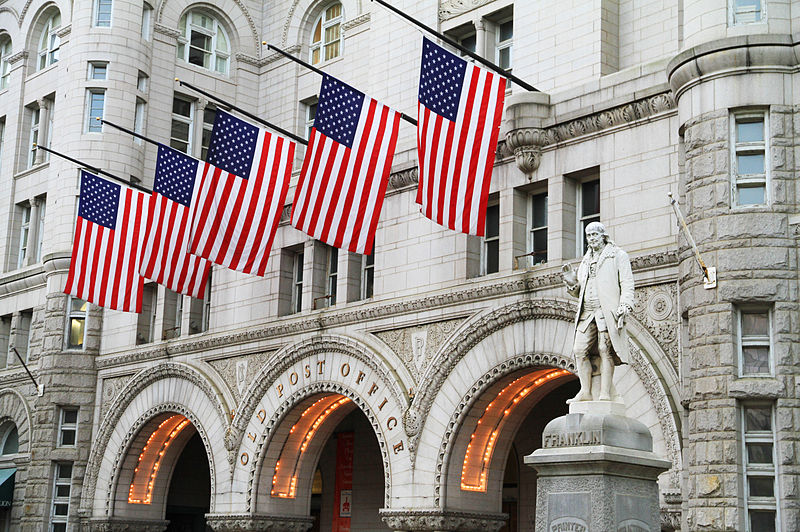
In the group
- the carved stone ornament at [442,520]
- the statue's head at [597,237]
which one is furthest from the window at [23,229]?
the statue's head at [597,237]

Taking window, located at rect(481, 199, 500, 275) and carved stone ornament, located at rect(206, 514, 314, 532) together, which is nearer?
window, located at rect(481, 199, 500, 275)

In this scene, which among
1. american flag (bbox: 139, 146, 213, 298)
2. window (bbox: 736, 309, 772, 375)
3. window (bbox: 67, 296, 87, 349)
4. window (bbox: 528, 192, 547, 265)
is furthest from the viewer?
window (bbox: 67, 296, 87, 349)

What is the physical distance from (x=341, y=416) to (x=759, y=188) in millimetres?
14581

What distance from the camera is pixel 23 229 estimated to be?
45.8 m

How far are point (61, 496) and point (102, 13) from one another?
16.1 meters

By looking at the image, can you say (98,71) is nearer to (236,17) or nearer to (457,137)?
(236,17)

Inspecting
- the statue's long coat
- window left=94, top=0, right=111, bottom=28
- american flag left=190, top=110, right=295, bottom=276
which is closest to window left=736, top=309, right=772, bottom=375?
the statue's long coat

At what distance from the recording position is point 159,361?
Result: 37969 mm

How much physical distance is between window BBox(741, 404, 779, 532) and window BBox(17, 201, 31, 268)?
30668 mm

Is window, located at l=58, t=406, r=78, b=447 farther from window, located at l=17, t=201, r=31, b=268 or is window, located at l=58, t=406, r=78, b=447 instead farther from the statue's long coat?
the statue's long coat

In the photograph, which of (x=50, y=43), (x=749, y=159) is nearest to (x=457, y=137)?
(x=749, y=159)

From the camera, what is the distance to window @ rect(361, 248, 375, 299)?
32.8 m

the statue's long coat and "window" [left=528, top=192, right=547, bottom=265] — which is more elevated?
"window" [left=528, top=192, right=547, bottom=265]

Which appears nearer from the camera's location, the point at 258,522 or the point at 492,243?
the point at 492,243
